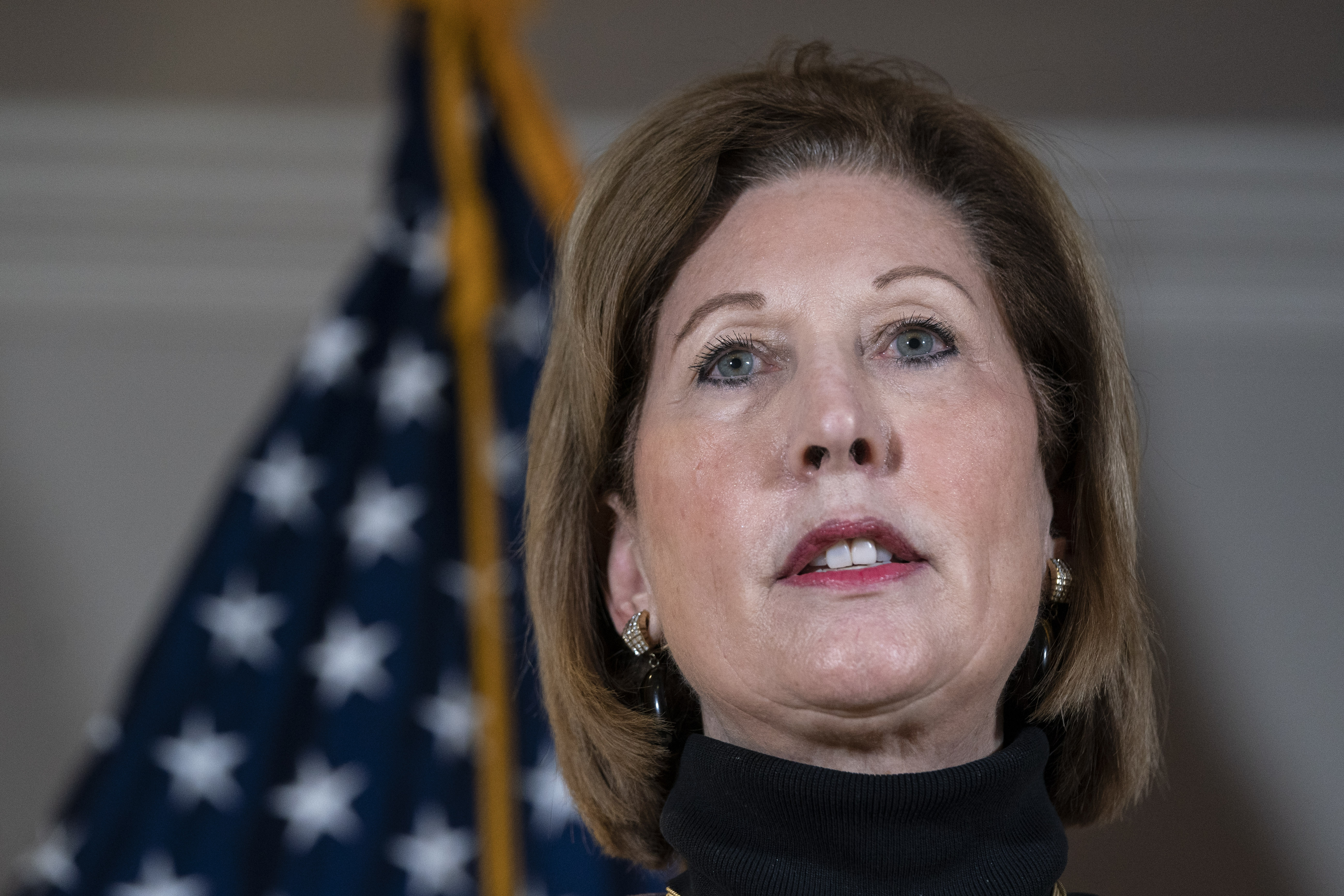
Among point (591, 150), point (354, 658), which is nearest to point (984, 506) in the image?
point (354, 658)

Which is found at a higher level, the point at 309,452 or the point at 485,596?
the point at 309,452

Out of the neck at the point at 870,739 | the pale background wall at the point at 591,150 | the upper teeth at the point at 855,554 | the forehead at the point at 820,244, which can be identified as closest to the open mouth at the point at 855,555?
the upper teeth at the point at 855,554

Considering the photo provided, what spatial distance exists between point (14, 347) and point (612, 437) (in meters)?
2.42

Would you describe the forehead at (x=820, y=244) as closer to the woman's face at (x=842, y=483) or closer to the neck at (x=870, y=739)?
the woman's face at (x=842, y=483)

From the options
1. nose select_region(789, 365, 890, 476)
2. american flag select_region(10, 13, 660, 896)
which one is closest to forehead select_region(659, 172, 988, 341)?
nose select_region(789, 365, 890, 476)

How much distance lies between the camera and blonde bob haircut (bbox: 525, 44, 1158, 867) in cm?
134

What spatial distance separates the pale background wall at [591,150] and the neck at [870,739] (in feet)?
5.80

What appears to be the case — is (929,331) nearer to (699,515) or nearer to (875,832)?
(699,515)

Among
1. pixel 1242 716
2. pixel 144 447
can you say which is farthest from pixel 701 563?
pixel 144 447

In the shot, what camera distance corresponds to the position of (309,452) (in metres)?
2.28

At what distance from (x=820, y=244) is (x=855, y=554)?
0.32m

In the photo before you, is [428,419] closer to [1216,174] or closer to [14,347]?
[14,347]

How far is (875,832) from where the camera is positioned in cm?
113

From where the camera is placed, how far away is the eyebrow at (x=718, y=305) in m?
1.24
